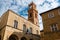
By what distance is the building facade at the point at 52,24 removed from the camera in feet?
53.5

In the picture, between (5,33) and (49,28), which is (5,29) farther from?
(49,28)

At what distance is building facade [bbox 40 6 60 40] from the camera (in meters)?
16.3

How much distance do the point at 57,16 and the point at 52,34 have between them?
12.7 feet

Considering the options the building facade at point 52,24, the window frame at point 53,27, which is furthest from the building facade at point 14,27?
the window frame at point 53,27

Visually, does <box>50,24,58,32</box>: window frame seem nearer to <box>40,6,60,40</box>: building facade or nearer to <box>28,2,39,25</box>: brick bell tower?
<box>40,6,60,40</box>: building facade

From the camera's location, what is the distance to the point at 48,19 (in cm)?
1839

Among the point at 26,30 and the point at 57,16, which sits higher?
the point at 57,16

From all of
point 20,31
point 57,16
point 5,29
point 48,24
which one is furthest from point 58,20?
point 5,29

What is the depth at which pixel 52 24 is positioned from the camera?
57.2ft

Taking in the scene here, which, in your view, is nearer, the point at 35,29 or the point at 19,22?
the point at 19,22

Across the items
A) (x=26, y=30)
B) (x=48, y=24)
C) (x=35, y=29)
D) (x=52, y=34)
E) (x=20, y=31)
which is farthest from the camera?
(x=35, y=29)

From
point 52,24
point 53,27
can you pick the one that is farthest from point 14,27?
point 53,27

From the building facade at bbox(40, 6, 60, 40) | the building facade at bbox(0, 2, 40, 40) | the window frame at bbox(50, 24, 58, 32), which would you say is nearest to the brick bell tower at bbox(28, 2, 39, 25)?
the building facade at bbox(0, 2, 40, 40)

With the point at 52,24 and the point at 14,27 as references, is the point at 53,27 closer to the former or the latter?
the point at 52,24
